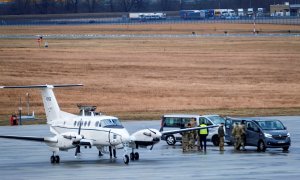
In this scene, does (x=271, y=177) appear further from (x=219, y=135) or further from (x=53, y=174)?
(x=219, y=135)

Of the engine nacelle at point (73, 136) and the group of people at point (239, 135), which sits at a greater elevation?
the engine nacelle at point (73, 136)

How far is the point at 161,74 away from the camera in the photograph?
89875mm

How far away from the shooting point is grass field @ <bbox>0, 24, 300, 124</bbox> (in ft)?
235

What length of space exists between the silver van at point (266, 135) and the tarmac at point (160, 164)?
0.42 metres

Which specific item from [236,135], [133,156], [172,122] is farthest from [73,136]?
[172,122]

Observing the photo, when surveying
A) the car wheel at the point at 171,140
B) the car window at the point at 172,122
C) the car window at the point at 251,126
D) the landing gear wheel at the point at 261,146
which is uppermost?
the car window at the point at 251,126

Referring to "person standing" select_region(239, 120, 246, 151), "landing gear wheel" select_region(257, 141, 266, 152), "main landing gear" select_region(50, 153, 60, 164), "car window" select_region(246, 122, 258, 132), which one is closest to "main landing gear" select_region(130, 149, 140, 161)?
"main landing gear" select_region(50, 153, 60, 164)

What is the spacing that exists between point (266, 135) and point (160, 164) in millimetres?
7107

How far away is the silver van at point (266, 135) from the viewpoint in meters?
41.7

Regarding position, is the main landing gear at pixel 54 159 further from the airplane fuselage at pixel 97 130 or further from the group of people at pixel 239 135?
the group of people at pixel 239 135

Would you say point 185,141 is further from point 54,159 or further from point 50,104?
point 54,159

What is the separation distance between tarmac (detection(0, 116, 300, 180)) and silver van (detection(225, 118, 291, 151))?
42 cm

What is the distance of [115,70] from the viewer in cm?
9225

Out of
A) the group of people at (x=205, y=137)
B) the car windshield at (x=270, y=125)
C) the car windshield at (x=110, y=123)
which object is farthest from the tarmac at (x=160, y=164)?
the car windshield at (x=110, y=123)
